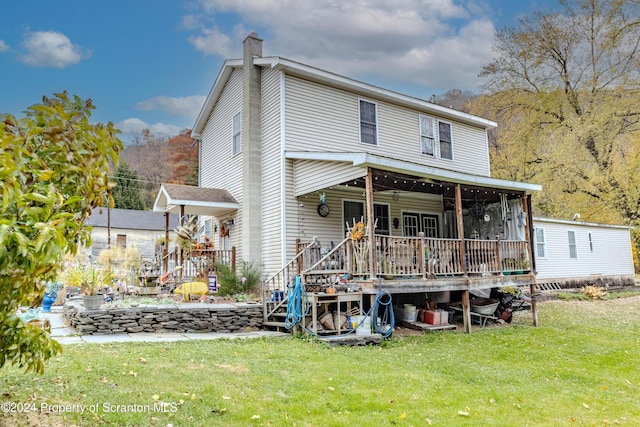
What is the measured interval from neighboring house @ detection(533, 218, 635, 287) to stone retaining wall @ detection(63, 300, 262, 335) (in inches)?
485

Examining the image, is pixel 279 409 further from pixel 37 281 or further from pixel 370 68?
pixel 370 68

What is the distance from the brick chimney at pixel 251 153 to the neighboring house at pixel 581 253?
11.1 m

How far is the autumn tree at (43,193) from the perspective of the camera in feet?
7.13

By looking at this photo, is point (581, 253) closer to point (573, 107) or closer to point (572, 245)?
point (572, 245)

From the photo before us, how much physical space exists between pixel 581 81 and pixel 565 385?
26185 millimetres

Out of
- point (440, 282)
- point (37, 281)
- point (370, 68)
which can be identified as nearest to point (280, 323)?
point (440, 282)

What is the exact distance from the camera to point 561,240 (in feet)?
61.5

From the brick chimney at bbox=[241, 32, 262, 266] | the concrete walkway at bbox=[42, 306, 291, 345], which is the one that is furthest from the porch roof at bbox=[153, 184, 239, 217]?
the concrete walkway at bbox=[42, 306, 291, 345]

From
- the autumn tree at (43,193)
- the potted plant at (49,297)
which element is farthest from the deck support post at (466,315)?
the potted plant at (49,297)

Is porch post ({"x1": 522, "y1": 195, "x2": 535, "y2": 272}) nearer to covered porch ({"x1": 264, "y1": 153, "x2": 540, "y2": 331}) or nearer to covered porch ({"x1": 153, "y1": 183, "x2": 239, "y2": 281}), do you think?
covered porch ({"x1": 264, "y1": 153, "x2": 540, "y2": 331})

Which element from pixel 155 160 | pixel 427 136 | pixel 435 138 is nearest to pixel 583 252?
pixel 435 138

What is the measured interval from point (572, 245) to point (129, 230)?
26.9 m

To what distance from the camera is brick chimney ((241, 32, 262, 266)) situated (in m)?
12.9

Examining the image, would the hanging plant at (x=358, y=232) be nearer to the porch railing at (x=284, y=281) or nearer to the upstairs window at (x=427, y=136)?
the porch railing at (x=284, y=281)
